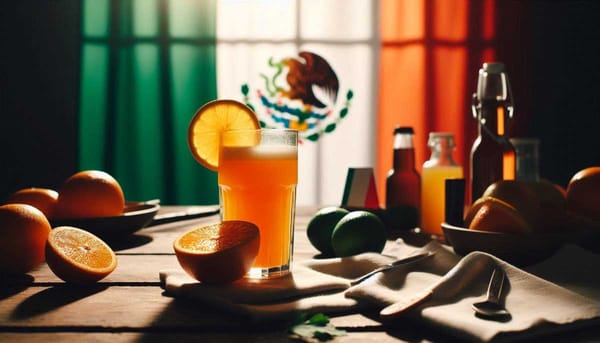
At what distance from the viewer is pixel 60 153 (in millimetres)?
3311

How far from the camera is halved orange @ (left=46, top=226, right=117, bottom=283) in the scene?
2.37ft

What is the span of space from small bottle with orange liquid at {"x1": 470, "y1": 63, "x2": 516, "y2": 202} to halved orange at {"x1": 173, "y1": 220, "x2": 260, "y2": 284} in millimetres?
682

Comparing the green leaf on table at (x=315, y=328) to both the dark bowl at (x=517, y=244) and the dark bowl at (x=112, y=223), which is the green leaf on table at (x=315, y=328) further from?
the dark bowl at (x=112, y=223)

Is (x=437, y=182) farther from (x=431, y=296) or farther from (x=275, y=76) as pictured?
(x=275, y=76)

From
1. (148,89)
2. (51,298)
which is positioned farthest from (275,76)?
(51,298)

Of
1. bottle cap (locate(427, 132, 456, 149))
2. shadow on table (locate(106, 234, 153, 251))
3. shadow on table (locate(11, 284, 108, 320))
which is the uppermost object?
bottle cap (locate(427, 132, 456, 149))

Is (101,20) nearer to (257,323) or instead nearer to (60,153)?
(60,153)

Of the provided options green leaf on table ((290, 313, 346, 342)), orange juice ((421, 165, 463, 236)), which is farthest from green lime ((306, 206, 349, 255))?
green leaf on table ((290, 313, 346, 342))

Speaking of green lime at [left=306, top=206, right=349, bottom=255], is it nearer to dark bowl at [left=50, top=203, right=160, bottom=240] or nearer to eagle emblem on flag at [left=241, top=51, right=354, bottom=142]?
dark bowl at [left=50, top=203, right=160, bottom=240]

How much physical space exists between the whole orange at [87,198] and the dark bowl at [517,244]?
2.33 ft

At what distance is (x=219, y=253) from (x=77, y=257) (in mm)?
243

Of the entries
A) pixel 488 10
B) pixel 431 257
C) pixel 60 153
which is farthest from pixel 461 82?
pixel 431 257

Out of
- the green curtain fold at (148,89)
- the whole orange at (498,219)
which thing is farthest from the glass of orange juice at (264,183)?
the green curtain fold at (148,89)

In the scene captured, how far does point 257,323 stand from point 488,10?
131 inches
